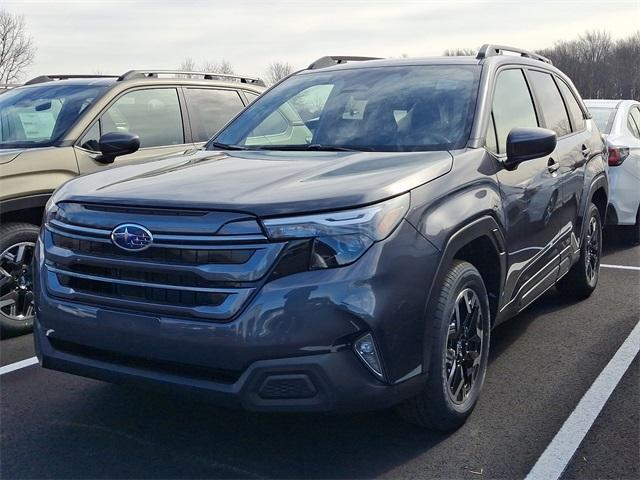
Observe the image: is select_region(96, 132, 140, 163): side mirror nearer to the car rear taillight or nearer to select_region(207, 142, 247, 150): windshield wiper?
select_region(207, 142, 247, 150): windshield wiper

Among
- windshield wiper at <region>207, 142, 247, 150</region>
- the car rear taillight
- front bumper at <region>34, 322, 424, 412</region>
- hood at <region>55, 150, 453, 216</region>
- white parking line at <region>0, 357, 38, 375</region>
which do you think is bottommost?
white parking line at <region>0, 357, 38, 375</region>

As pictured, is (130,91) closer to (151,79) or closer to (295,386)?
(151,79)

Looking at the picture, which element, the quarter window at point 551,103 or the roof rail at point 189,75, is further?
the roof rail at point 189,75

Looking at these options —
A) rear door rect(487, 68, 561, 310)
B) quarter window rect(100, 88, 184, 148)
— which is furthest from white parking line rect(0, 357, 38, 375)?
rear door rect(487, 68, 561, 310)

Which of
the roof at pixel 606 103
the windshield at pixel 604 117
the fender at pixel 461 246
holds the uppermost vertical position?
the fender at pixel 461 246

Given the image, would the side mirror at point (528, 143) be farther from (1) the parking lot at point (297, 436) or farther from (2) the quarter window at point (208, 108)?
(2) the quarter window at point (208, 108)

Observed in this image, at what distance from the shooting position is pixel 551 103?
530 cm

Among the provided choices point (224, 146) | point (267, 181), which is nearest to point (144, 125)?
point (224, 146)

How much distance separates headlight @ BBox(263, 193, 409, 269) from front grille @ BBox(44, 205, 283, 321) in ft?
0.29

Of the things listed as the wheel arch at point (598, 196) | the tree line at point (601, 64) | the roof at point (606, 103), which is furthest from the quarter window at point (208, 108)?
the tree line at point (601, 64)

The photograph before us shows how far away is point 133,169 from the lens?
378 cm

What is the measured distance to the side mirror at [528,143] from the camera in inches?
153

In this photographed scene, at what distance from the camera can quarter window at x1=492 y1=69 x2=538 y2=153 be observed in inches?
168

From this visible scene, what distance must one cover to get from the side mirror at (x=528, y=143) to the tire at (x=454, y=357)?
74cm
